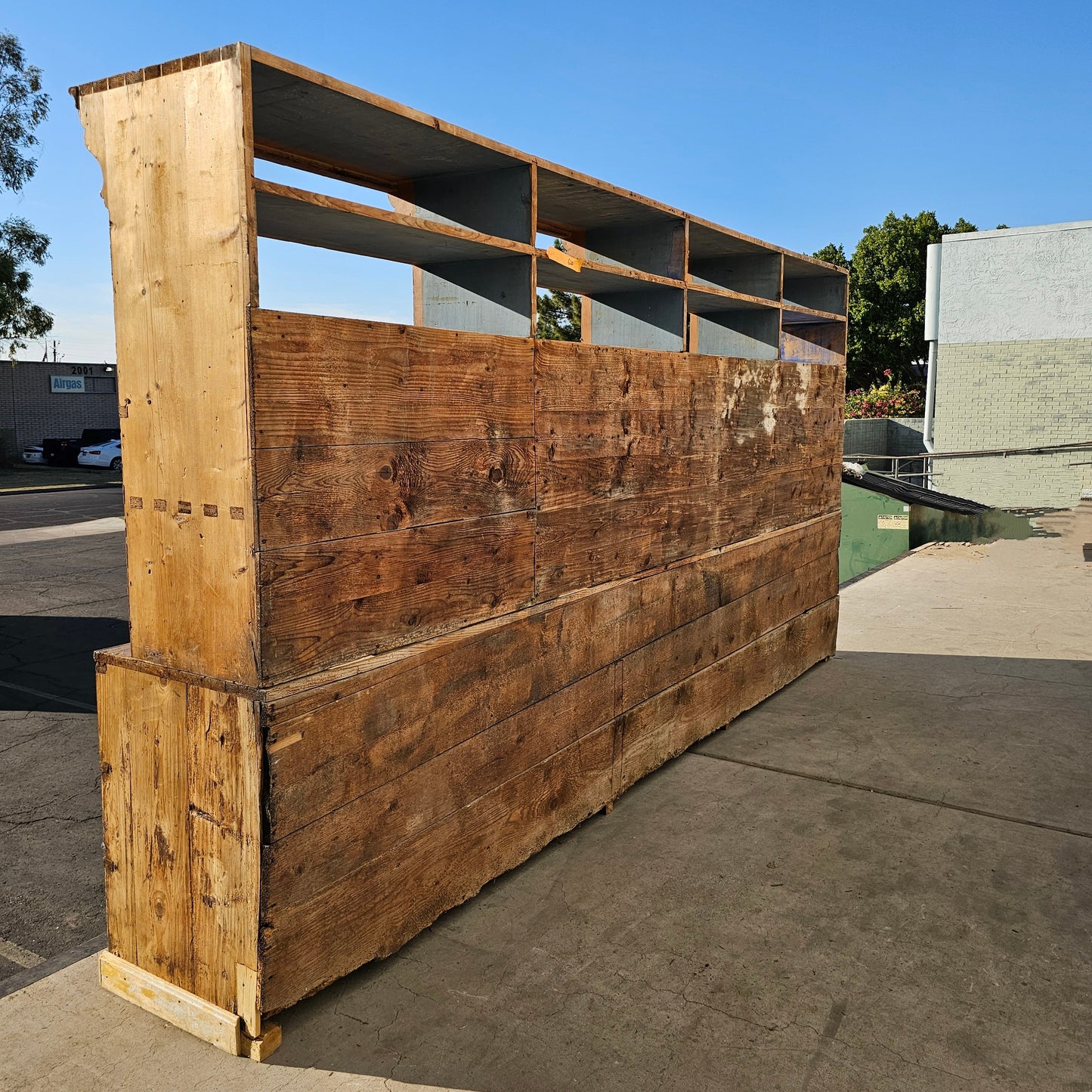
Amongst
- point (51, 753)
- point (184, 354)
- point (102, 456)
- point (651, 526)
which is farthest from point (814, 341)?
point (102, 456)

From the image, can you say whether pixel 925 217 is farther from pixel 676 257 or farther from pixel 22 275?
pixel 676 257

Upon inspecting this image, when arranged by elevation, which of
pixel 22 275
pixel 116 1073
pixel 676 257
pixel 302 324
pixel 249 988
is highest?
pixel 22 275

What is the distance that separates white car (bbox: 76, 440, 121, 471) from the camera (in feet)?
99.2

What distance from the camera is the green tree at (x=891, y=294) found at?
37.4 metres

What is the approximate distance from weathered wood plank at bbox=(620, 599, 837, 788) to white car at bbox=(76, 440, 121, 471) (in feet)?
92.2

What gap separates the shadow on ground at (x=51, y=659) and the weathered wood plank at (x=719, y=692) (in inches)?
152

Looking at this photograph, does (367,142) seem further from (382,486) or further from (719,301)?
(719,301)

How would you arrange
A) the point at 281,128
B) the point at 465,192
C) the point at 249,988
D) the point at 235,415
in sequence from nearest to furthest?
the point at 235,415, the point at 249,988, the point at 281,128, the point at 465,192

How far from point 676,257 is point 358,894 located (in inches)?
123

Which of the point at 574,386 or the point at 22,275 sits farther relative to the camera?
the point at 22,275

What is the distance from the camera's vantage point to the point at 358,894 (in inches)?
115

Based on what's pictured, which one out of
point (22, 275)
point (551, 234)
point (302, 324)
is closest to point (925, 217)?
point (22, 275)

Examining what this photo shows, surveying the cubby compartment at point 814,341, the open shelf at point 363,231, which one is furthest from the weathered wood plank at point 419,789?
the cubby compartment at point 814,341

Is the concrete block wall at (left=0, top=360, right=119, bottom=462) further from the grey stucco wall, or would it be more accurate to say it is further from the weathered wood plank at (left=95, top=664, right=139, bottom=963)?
the weathered wood plank at (left=95, top=664, right=139, bottom=963)
